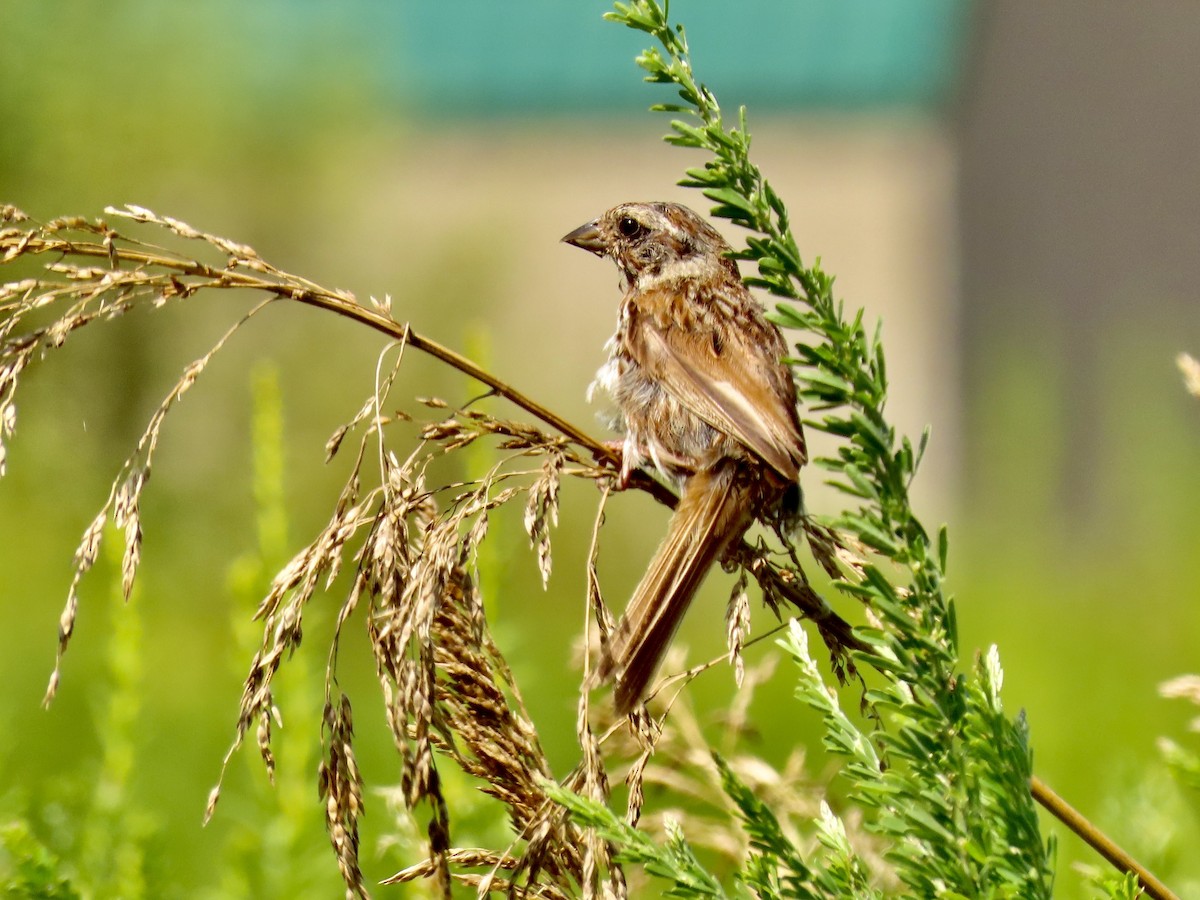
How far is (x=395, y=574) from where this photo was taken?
1.90 meters

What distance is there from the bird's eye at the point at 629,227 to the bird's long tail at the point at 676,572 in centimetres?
105

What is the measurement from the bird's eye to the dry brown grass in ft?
5.83

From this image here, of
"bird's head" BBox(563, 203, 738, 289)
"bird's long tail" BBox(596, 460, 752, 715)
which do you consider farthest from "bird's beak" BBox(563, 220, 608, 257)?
"bird's long tail" BBox(596, 460, 752, 715)

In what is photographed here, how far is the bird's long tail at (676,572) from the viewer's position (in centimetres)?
209

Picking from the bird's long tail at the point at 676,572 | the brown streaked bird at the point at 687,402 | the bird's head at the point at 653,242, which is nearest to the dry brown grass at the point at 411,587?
the bird's long tail at the point at 676,572

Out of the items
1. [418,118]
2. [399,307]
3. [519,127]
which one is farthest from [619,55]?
[399,307]

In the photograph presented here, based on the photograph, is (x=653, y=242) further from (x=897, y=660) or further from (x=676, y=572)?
(x=897, y=660)

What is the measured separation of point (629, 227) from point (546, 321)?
37.0ft

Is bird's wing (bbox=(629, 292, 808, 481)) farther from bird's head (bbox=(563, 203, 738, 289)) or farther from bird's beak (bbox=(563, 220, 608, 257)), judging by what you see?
bird's beak (bbox=(563, 220, 608, 257))

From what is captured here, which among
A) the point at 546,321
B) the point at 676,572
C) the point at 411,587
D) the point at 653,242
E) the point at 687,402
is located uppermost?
the point at 546,321

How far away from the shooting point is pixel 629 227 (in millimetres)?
3912

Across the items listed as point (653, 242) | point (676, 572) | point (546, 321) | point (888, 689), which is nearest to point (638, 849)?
point (888, 689)

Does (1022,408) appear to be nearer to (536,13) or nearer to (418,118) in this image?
(418,118)

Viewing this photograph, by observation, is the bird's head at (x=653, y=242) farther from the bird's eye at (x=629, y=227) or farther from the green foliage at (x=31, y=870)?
the green foliage at (x=31, y=870)
